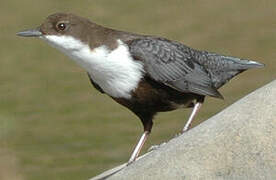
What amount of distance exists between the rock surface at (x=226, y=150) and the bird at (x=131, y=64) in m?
0.44

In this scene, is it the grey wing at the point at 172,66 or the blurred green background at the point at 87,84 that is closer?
A: the grey wing at the point at 172,66

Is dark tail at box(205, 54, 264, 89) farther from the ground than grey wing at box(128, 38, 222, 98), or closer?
closer

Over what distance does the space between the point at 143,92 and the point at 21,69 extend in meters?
4.28

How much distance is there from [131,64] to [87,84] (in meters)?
3.75

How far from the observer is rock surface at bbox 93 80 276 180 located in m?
4.81

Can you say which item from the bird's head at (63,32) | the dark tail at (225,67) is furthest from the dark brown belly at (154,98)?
the bird's head at (63,32)

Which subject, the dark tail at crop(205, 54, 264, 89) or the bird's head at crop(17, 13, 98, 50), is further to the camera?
the dark tail at crop(205, 54, 264, 89)

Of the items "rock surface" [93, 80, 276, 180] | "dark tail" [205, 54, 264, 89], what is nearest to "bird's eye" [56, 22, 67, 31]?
"rock surface" [93, 80, 276, 180]

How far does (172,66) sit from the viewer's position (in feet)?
18.7

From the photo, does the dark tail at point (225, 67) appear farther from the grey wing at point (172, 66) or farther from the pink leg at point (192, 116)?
the pink leg at point (192, 116)

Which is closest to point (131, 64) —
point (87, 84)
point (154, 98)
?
Result: point (154, 98)

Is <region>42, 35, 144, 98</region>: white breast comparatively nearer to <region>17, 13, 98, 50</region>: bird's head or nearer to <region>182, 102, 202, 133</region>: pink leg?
<region>17, 13, 98, 50</region>: bird's head

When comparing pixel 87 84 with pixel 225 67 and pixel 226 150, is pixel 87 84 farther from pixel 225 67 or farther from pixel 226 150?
pixel 226 150

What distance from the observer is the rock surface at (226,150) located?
4.81 m
